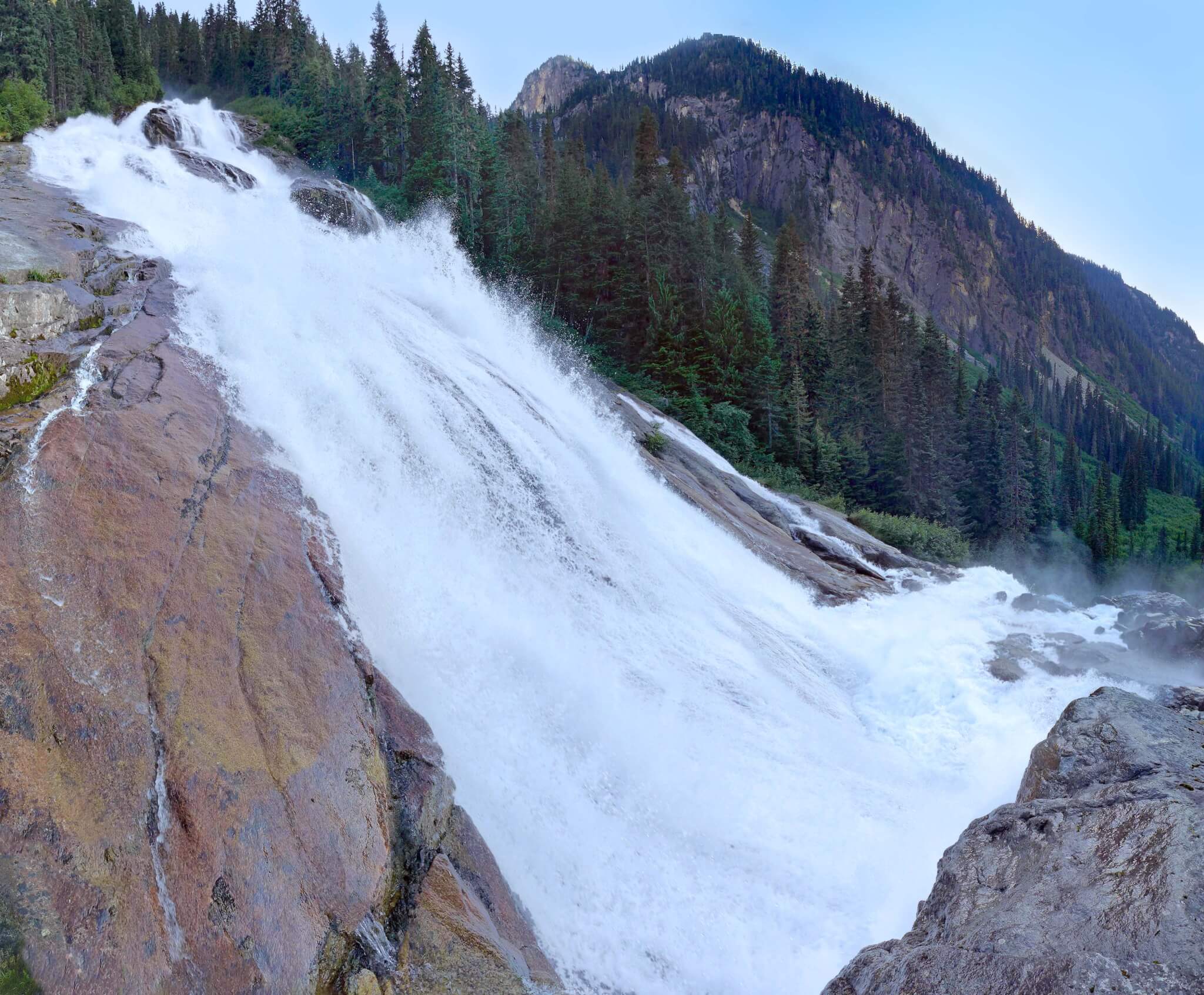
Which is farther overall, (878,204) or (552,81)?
(552,81)

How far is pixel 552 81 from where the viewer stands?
186 metres

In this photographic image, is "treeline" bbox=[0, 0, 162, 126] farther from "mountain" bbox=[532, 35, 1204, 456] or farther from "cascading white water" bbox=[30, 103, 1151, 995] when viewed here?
"mountain" bbox=[532, 35, 1204, 456]

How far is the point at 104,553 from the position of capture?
6.22 meters

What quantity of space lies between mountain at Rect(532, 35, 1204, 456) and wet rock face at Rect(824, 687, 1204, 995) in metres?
99.5

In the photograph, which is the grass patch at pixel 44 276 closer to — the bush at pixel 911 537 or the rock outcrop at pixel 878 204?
the bush at pixel 911 537

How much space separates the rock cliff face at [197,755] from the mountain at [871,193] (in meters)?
97.5

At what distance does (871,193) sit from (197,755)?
13657 centimetres

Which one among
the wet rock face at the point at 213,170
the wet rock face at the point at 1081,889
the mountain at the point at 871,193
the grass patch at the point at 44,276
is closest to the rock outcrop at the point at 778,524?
the wet rock face at the point at 1081,889

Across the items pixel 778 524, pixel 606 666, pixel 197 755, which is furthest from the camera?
pixel 778 524

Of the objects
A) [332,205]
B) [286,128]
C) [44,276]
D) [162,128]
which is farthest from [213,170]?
[286,128]

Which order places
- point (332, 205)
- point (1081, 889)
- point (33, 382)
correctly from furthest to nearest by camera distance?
point (332, 205) → point (33, 382) → point (1081, 889)

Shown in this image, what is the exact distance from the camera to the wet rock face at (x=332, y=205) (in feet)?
88.4

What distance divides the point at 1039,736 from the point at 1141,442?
356 feet

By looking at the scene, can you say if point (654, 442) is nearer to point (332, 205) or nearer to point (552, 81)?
point (332, 205)
